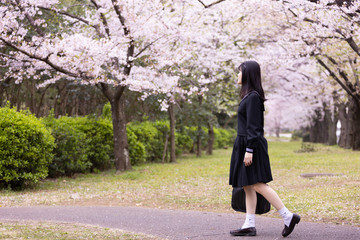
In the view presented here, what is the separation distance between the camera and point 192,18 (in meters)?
16.7

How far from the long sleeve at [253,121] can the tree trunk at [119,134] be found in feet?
26.7

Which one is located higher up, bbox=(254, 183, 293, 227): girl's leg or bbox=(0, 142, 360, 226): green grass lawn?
bbox=(254, 183, 293, 227): girl's leg

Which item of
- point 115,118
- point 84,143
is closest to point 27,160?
point 84,143

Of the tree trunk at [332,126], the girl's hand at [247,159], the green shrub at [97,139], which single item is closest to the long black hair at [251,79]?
the girl's hand at [247,159]

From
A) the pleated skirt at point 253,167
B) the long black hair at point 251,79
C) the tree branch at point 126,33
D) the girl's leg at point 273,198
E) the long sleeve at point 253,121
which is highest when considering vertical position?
the tree branch at point 126,33

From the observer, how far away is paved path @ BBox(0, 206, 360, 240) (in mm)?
4680

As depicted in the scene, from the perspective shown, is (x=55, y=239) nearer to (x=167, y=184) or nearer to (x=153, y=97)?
(x=167, y=184)

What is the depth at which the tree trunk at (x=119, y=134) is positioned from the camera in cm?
1224

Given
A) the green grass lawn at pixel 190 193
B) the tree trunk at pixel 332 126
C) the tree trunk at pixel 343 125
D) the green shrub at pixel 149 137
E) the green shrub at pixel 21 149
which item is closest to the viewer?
the green grass lawn at pixel 190 193

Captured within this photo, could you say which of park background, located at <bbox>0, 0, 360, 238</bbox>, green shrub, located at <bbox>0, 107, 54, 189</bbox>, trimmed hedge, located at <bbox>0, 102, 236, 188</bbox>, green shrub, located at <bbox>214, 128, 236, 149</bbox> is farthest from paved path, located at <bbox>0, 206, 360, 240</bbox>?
green shrub, located at <bbox>214, 128, 236, 149</bbox>

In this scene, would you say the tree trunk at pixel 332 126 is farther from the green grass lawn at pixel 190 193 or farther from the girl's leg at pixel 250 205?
the girl's leg at pixel 250 205

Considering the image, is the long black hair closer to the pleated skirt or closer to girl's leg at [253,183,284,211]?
the pleated skirt

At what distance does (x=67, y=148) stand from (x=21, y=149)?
2.35 m

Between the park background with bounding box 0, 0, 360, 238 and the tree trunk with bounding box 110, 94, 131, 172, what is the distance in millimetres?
34
